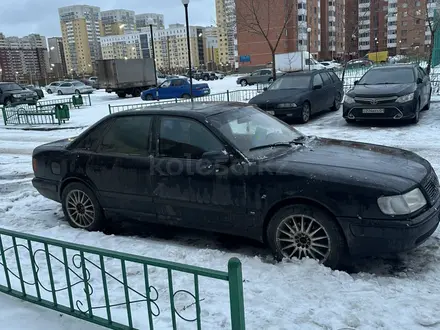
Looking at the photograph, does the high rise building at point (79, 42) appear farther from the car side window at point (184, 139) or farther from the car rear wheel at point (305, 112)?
the car side window at point (184, 139)

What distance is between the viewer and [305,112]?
12438 millimetres

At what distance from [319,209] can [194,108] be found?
6.22ft

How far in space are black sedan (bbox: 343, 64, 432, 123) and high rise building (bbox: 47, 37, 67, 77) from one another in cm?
8749

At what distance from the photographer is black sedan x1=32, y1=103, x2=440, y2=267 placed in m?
3.61

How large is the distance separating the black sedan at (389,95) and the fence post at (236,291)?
953 centimetres

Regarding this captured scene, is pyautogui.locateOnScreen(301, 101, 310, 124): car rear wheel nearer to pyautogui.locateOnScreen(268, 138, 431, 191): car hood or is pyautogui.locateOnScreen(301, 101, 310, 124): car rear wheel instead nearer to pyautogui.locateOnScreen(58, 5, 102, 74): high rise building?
pyautogui.locateOnScreen(268, 138, 431, 191): car hood

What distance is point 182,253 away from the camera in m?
4.32

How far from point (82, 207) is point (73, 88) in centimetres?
3536

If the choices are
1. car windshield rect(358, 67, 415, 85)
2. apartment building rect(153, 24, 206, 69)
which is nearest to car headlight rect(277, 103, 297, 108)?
car windshield rect(358, 67, 415, 85)

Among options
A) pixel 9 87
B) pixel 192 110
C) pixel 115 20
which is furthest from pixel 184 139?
pixel 115 20

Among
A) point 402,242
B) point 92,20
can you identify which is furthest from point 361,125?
point 92,20

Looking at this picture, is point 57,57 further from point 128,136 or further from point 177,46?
point 128,136

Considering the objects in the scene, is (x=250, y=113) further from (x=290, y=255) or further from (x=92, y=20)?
(x=92, y=20)

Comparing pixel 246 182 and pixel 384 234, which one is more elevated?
pixel 246 182
